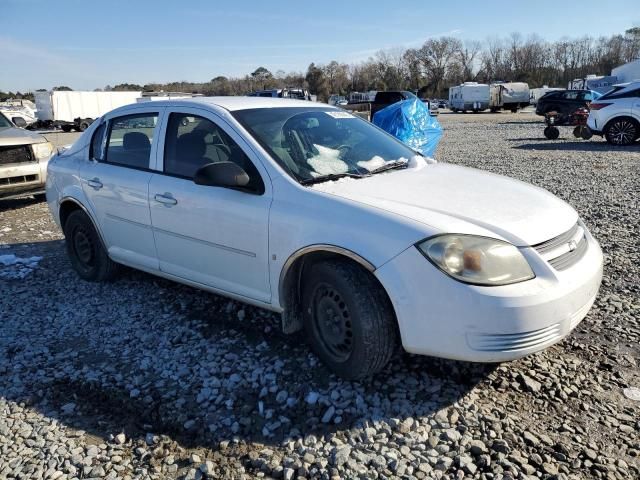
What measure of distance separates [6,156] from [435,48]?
111999 millimetres

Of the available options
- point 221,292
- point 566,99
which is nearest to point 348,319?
point 221,292

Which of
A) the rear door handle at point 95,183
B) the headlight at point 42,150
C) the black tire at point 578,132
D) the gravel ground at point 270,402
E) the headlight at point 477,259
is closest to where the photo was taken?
the gravel ground at point 270,402

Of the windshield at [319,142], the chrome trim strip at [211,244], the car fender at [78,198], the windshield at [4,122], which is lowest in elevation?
the chrome trim strip at [211,244]

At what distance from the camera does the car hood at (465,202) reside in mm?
2840

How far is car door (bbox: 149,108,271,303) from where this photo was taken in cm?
344

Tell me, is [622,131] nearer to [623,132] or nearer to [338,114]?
[623,132]

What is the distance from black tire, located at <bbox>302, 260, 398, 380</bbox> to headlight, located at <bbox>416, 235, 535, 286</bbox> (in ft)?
1.35

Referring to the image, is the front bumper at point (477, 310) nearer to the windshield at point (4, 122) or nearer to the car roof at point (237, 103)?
the car roof at point (237, 103)

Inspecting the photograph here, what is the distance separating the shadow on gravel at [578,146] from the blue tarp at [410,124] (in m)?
6.48

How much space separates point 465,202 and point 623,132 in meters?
14.4

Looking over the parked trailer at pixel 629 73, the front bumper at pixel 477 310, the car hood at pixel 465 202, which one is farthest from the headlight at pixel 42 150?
the parked trailer at pixel 629 73

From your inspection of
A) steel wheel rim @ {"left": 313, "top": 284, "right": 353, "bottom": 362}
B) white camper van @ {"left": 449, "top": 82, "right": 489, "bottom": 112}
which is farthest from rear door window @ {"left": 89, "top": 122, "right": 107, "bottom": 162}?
white camper van @ {"left": 449, "top": 82, "right": 489, "bottom": 112}

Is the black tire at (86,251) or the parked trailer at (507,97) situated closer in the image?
the black tire at (86,251)

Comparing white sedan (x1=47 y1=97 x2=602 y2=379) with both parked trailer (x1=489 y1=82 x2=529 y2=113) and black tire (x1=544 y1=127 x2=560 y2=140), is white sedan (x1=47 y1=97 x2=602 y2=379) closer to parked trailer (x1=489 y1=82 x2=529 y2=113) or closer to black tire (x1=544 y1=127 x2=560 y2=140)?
black tire (x1=544 y1=127 x2=560 y2=140)
